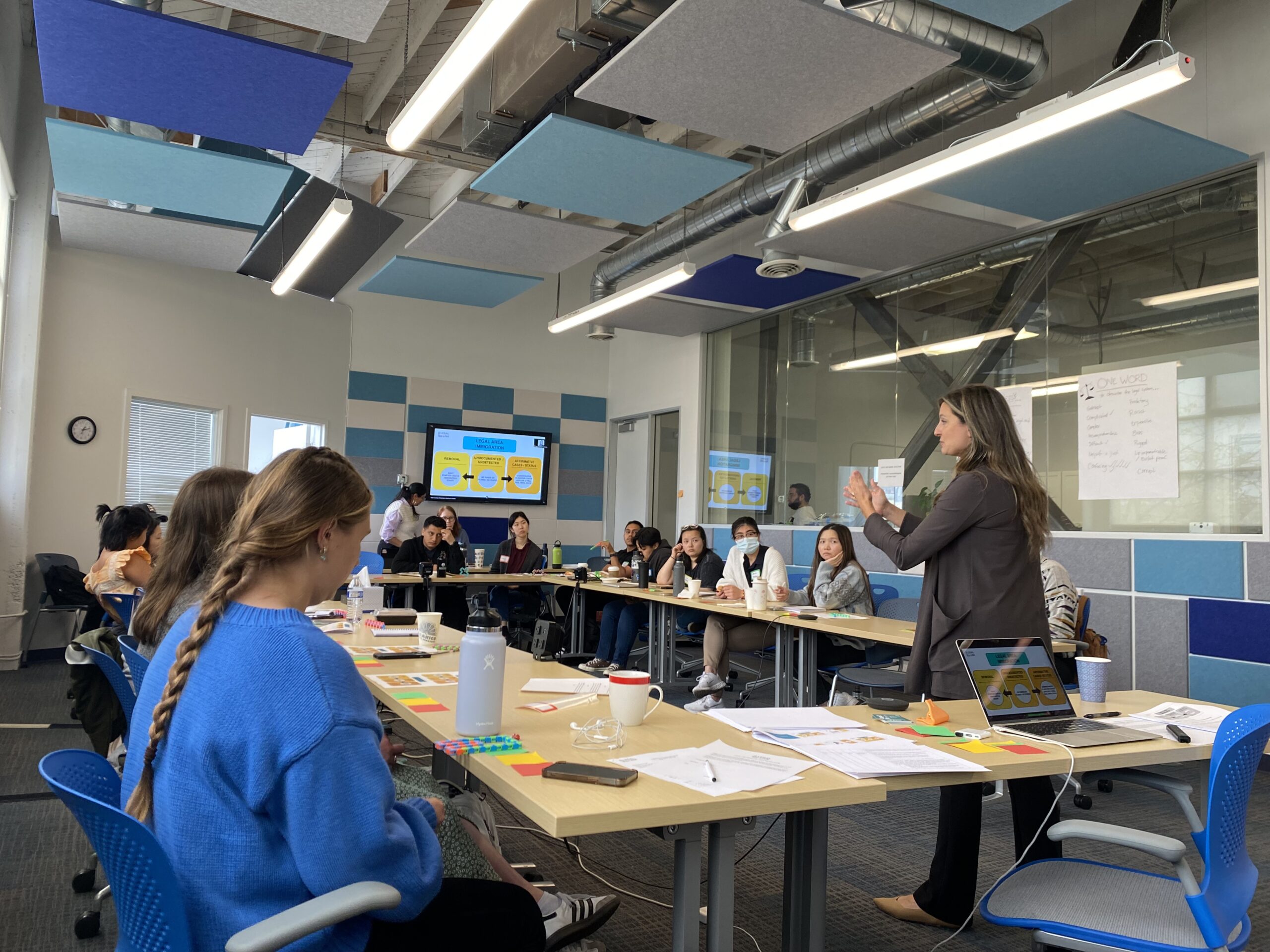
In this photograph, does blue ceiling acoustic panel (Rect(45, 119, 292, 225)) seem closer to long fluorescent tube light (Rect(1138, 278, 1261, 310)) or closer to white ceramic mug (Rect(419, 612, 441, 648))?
white ceramic mug (Rect(419, 612, 441, 648))

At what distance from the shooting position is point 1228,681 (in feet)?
15.1

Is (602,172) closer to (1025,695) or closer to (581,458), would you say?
(1025,695)

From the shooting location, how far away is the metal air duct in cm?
401

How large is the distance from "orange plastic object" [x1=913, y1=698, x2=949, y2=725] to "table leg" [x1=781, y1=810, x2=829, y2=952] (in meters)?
0.43

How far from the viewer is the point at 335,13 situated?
3482 millimetres

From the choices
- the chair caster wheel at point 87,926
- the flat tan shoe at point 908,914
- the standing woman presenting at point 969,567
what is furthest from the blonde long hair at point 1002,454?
the chair caster wheel at point 87,926

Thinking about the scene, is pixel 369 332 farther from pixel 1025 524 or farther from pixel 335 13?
pixel 1025 524

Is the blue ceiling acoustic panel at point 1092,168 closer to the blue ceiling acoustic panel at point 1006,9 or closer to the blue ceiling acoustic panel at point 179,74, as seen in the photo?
the blue ceiling acoustic panel at point 1006,9

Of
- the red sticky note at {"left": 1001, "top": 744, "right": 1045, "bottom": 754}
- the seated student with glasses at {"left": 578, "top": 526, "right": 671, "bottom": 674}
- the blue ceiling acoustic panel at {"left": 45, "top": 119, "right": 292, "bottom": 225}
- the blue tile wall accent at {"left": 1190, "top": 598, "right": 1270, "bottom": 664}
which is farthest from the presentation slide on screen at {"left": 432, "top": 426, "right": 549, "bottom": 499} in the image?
the red sticky note at {"left": 1001, "top": 744, "right": 1045, "bottom": 754}

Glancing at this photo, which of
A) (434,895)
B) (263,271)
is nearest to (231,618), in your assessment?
(434,895)

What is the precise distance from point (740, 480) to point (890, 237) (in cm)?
336

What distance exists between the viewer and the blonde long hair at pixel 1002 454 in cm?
243

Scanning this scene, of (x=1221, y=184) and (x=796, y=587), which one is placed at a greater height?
(x=1221, y=184)

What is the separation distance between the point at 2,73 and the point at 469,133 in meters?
3.07
